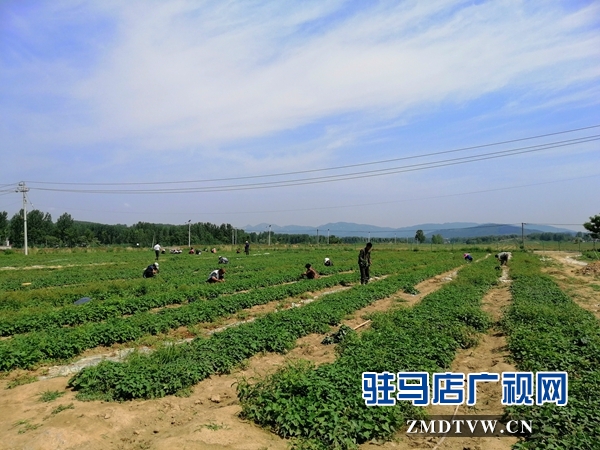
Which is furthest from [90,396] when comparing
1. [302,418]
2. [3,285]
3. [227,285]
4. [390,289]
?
[3,285]

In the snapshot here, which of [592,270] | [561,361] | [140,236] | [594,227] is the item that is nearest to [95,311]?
[561,361]

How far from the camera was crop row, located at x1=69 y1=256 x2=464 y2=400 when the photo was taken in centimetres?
623

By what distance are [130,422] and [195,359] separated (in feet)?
7.04

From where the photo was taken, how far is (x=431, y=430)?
529cm

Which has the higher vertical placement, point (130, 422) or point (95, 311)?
point (95, 311)

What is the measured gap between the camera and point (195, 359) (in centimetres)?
736

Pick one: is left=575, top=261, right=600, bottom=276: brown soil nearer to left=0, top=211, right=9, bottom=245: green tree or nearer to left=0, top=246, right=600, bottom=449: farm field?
left=0, top=246, right=600, bottom=449: farm field

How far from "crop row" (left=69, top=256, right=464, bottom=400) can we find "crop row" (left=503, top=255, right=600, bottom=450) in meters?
4.81

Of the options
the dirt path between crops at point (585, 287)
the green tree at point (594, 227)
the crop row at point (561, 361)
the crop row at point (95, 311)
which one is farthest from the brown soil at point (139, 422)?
the green tree at point (594, 227)

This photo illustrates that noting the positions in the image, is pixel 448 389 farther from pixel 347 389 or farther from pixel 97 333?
pixel 97 333

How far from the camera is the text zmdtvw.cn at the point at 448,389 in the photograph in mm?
5547

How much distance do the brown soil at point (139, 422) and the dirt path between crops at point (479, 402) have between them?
0.10 feet

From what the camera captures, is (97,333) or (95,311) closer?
(97,333)

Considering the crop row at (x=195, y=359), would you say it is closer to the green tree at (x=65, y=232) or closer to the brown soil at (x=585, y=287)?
the brown soil at (x=585, y=287)
